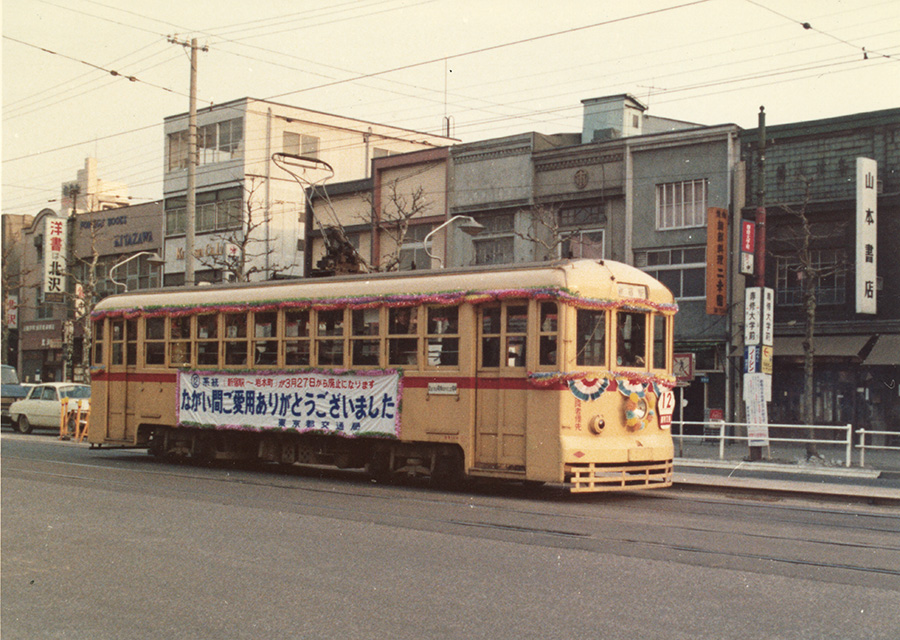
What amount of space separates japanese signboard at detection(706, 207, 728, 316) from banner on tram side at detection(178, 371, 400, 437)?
16.8 m

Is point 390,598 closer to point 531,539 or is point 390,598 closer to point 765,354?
point 531,539

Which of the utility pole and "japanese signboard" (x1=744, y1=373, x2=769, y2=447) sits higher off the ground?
the utility pole

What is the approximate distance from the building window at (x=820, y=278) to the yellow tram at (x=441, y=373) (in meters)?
15.5

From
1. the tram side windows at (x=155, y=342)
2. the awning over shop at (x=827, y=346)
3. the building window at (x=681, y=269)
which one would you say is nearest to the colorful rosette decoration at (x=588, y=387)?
the tram side windows at (x=155, y=342)

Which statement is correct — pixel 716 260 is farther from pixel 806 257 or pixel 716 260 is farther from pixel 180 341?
pixel 180 341

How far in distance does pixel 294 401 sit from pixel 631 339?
5.99m

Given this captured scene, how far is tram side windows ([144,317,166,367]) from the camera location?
65.9 ft

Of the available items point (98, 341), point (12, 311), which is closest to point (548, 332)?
point (98, 341)

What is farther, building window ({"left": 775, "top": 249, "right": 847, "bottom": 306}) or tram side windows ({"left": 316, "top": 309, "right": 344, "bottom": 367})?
building window ({"left": 775, "top": 249, "right": 847, "bottom": 306})

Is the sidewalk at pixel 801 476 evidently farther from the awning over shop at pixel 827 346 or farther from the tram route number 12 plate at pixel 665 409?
the awning over shop at pixel 827 346

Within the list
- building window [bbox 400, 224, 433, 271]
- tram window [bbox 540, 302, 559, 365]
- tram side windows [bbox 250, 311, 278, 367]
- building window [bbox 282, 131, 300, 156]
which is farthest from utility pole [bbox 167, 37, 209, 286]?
building window [bbox 282, 131, 300, 156]

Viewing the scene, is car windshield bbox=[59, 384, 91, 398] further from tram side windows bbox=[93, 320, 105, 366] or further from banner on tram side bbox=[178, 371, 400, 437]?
banner on tram side bbox=[178, 371, 400, 437]

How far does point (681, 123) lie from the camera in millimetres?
44688

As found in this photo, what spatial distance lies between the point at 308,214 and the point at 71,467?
1017 inches
